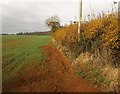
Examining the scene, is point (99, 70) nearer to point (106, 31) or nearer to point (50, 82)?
point (106, 31)

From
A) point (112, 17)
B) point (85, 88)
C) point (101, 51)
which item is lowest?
point (85, 88)

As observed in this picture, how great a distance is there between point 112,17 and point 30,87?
15.8 ft

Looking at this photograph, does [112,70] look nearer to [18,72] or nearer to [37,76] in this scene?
[37,76]

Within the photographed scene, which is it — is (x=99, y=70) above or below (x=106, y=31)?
below

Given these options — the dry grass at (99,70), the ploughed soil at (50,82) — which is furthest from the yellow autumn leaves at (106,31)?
the ploughed soil at (50,82)

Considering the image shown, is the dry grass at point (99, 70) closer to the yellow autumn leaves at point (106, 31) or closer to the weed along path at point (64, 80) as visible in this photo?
the weed along path at point (64, 80)

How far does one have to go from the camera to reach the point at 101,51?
48.6 feet

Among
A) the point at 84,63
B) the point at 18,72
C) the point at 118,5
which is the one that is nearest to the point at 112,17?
the point at 118,5

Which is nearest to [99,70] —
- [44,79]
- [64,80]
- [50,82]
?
[64,80]

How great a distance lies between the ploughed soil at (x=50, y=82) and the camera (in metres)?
13.0

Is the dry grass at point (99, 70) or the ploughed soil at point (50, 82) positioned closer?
the dry grass at point (99, 70)

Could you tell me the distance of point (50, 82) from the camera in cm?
1412

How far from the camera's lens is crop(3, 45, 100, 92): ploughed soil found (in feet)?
42.5

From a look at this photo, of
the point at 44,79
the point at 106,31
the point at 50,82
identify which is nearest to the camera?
the point at 106,31
